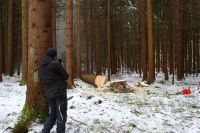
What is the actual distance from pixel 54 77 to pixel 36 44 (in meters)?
1.37

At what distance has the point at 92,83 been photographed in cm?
2095

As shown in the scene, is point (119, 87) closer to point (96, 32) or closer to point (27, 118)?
point (27, 118)

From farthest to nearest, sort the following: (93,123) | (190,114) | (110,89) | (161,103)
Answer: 1. (110,89)
2. (161,103)
3. (190,114)
4. (93,123)

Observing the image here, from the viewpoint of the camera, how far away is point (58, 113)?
261 inches

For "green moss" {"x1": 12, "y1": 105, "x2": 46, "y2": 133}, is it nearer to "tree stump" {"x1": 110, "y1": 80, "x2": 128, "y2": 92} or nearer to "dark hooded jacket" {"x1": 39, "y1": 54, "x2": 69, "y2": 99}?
"dark hooded jacket" {"x1": 39, "y1": 54, "x2": 69, "y2": 99}

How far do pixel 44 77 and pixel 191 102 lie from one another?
804 centimetres

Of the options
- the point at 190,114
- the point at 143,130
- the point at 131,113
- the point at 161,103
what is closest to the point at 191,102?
the point at 161,103

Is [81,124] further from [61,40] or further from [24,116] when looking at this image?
[61,40]

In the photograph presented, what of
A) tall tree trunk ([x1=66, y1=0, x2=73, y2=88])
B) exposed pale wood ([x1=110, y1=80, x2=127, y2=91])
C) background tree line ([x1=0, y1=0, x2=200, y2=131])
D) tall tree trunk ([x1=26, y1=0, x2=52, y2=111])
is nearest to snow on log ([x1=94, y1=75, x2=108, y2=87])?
background tree line ([x1=0, y1=0, x2=200, y2=131])

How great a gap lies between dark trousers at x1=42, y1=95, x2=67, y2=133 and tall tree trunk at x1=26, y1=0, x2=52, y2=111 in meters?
0.93

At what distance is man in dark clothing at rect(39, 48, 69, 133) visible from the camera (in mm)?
6613

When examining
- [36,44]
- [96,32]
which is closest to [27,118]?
[36,44]

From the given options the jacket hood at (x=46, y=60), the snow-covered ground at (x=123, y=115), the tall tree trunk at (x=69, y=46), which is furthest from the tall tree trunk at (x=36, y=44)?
the tall tree trunk at (x=69, y=46)

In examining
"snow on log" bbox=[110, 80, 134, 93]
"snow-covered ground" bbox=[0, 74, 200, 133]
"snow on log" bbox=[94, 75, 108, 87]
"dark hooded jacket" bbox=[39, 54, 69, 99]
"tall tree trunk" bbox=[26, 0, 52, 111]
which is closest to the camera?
"dark hooded jacket" bbox=[39, 54, 69, 99]
